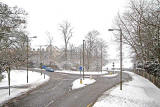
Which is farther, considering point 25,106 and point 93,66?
point 93,66

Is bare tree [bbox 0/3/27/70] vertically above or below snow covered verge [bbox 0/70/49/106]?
above

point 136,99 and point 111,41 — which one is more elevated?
point 111,41

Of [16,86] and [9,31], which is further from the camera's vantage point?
[16,86]

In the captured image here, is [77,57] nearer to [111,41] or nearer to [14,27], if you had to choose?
[111,41]

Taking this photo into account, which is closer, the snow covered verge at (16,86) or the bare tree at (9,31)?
the bare tree at (9,31)

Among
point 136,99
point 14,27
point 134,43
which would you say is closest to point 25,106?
point 14,27

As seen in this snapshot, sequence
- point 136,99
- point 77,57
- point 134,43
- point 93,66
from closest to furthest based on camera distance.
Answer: point 136,99
point 134,43
point 93,66
point 77,57

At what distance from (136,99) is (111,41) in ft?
55.3

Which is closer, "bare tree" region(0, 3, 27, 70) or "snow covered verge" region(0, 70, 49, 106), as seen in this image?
"bare tree" region(0, 3, 27, 70)

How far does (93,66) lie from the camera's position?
57781 mm

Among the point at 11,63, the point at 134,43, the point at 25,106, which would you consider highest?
the point at 134,43

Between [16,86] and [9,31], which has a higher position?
[9,31]

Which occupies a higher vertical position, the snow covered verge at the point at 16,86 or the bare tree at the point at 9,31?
the bare tree at the point at 9,31

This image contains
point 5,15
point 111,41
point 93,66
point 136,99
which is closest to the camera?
point 5,15
